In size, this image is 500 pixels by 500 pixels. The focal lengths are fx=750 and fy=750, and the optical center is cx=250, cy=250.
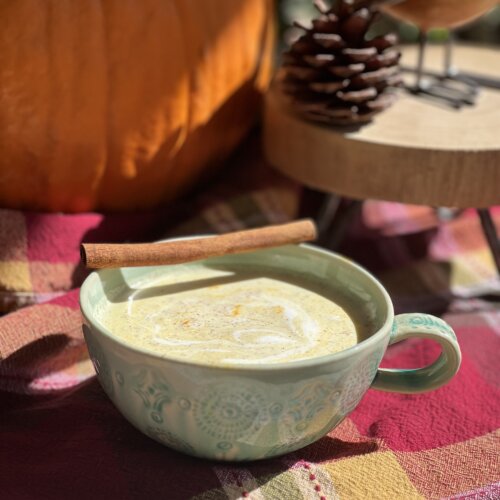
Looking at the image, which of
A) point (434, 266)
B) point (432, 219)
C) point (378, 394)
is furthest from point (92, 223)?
point (432, 219)

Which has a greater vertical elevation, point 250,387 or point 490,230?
point 250,387

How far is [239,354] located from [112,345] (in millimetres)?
97

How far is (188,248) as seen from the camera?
0.68 meters

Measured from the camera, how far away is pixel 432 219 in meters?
1.19

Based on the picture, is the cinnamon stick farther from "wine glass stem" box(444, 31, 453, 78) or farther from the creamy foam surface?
"wine glass stem" box(444, 31, 453, 78)

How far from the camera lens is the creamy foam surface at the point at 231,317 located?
0.59 meters

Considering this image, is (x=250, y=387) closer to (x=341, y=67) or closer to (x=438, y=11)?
(x=341, y=67)

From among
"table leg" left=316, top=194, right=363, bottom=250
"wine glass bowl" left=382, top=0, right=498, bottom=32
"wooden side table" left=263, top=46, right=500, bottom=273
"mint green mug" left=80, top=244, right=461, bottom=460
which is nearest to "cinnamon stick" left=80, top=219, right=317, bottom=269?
"mint green mug" left=80, top=244, right=461, bottom=460

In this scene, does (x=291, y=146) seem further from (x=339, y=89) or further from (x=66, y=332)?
(x=66, y=332)

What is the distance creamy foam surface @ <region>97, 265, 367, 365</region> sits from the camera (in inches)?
23.0

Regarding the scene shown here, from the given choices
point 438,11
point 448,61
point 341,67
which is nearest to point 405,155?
point 341,67

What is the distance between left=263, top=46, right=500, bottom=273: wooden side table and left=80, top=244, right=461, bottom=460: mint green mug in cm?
22

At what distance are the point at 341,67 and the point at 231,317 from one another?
340 mm

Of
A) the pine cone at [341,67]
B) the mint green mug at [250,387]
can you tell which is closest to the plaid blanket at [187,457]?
the mint green mug at [250,387]
